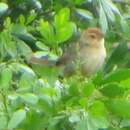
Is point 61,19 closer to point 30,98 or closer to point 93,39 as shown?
point 30,98

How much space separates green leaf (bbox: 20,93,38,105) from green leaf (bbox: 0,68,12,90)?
83 mm

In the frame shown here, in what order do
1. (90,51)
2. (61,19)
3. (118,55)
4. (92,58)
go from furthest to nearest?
1. (90,51)
2. (92,58)
3. (118,55)
4. (61,19)

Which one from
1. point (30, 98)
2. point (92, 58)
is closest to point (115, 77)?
point (30, 98)

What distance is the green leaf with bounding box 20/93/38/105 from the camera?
241 cm

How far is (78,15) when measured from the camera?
3.86m

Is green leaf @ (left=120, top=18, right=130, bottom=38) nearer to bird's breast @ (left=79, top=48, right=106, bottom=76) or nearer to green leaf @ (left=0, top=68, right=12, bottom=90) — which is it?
bird's breast @ (left=79, top=48, right=106, bottom=76)

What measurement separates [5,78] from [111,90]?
339mm

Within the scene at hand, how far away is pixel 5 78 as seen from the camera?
8.27 feet

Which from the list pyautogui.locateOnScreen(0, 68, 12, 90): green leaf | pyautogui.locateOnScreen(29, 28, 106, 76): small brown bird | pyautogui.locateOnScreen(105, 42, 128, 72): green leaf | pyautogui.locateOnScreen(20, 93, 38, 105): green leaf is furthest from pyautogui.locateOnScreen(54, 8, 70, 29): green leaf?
pyautogui.locateOnScreen(29, 28, 106, 76): small brown bird

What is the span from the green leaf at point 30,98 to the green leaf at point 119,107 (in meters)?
0.24

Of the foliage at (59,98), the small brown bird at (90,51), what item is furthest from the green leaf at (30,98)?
the small brown bird at (90,51)

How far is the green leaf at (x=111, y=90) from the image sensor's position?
2.49 meters

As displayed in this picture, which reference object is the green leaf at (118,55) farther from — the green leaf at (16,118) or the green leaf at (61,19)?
the green leaf at (16,118)

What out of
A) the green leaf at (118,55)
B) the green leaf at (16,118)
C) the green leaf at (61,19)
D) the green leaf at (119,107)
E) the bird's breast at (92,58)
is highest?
the green leaf at (61,19)
